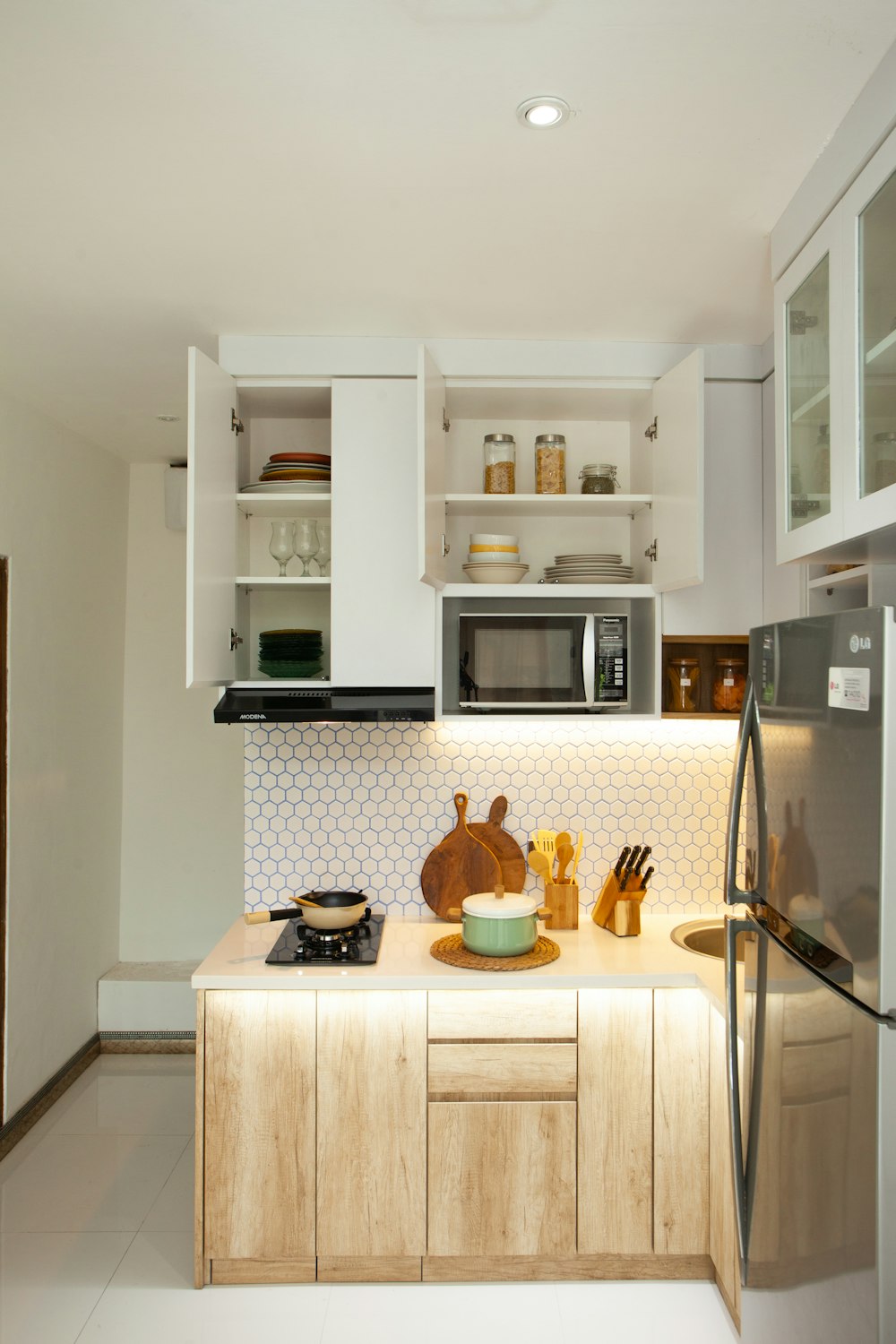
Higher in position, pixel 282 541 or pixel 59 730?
pixel 282 541

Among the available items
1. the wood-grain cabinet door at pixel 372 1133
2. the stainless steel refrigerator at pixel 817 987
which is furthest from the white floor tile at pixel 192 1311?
the stainless steel refrigerator at pixel 817 987

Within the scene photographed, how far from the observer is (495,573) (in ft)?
9.43

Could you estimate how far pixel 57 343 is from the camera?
2.82 metres

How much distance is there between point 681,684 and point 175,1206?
2250 millimetres

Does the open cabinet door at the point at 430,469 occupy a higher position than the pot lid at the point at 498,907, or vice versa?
the open cabinet door at the point at 430,469

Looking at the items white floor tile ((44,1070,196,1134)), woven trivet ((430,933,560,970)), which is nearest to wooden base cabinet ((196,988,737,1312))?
woven trivet ((430,933,560,970))

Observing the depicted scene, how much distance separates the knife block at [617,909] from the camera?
2844mm

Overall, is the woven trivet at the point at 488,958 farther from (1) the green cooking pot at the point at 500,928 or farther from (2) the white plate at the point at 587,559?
(2) the white plate at the point at 587,559

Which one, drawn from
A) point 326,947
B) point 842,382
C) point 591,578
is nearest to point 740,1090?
point 326,947

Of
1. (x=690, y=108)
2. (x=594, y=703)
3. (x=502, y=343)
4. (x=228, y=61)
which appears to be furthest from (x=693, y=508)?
(x=228, y=61)

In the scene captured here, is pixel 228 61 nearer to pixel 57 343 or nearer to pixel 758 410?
pixel 57 343

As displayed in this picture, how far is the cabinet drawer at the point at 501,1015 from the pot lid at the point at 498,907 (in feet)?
0.65

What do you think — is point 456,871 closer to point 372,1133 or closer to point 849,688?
point 372,1133

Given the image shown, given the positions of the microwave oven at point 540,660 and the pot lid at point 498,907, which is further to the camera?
the microwave oven at point 540,660
